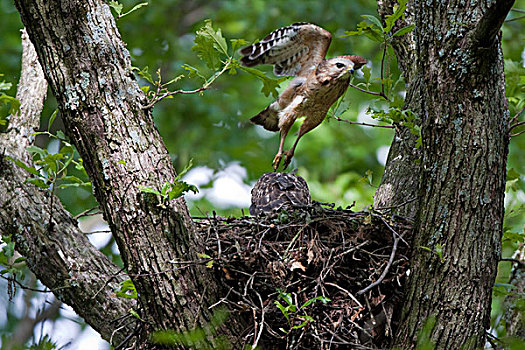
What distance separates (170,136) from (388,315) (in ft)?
22.3

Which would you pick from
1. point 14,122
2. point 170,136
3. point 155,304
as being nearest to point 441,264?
point 155,304

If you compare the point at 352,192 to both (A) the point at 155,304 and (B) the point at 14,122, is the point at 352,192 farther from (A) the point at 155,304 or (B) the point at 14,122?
(A) the point at 155,304

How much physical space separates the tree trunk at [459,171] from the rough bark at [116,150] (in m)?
1.18

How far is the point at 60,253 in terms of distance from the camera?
12.1 feet

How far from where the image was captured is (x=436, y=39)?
268 centimetres

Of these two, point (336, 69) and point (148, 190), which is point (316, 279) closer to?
point (148, 190)

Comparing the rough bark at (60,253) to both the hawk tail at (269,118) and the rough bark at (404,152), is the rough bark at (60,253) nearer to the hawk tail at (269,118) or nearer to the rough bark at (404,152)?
the rough bark at (404,152)

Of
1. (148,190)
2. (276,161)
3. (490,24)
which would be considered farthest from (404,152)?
(148,190)

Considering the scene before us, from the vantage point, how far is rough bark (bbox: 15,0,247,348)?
278 cm

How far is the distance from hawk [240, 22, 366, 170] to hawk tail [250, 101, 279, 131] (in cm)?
4

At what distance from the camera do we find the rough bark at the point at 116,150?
2775 millimetres

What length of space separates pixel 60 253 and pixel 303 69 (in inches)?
114

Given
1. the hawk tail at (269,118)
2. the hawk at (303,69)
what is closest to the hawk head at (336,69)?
the hawk at (303,69)

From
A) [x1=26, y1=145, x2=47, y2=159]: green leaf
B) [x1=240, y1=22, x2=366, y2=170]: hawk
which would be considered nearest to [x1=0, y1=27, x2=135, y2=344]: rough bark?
[x1=26, y1=145, x2=47, y2=159]: green leaf
